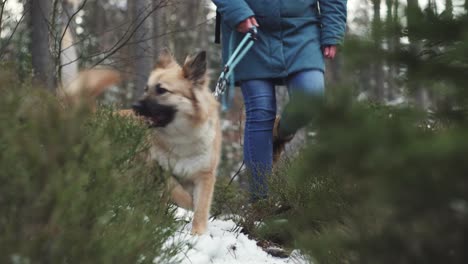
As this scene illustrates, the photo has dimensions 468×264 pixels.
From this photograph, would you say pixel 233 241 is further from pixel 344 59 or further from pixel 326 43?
pixel 344 59

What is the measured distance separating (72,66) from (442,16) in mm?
4303

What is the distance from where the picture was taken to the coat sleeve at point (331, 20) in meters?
5.11

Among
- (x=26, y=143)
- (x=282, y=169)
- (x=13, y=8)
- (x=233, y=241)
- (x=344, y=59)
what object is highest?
(x=13, y=8)

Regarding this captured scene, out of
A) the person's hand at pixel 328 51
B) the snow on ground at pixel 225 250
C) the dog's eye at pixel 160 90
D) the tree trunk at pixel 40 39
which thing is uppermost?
the tree trunk at pixel 40 39

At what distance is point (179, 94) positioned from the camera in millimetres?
5043

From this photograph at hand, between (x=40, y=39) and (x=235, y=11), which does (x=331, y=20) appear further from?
(x=40, y=39)

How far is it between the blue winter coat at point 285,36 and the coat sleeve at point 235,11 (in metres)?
0.01

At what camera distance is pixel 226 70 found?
4.91 metres

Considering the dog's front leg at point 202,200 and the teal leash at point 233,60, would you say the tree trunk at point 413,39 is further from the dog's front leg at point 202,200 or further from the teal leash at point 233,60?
the teal leash at point 233,60

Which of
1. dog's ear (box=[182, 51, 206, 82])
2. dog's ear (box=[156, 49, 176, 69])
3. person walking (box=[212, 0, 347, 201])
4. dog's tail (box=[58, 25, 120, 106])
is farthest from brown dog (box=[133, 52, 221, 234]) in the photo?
dog's tail (box=[58, 25, 120, 106])

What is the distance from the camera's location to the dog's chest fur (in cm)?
487

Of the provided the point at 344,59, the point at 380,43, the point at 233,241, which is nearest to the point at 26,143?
the point at 344,59

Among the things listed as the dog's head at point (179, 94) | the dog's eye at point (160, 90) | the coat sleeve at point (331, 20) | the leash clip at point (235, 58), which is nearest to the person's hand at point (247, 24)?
the leash clip at point (235, 58)

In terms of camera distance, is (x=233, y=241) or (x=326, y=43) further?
(x=326, y=43)
